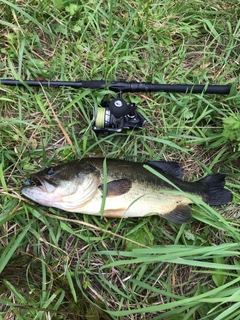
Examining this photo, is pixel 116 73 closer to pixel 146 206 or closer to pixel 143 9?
pixel 143 9

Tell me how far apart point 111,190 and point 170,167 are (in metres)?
0.65

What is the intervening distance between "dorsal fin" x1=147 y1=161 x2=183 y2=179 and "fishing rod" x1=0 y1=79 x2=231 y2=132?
0.38 m

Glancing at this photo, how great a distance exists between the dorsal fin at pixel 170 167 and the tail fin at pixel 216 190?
24 centimetres

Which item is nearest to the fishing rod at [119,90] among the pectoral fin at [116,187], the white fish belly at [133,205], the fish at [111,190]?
the fish at [111,190]

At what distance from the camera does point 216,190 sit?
10.0ft

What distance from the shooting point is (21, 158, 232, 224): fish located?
2.70 m

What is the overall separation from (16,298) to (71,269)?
51cm

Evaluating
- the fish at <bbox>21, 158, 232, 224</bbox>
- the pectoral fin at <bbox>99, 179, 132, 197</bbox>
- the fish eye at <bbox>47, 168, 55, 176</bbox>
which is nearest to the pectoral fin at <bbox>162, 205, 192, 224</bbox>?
the fish at <bbox>21, 158, 232, 224</bbox>

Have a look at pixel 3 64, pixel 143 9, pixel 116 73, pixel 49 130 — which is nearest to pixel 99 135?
pixel 49 130

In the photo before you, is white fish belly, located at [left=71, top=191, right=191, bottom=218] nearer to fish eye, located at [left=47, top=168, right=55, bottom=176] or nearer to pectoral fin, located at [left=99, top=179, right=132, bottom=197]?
pectoral fin, located at [left=99, top=179, right=132, bottom=197]

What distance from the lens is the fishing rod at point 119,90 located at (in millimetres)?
2887

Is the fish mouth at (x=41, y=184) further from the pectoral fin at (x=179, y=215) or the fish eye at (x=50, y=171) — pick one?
the pectoral fin at (x=179, y=215)

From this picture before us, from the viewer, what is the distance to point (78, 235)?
297cm

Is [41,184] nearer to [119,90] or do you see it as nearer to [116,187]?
[116,187]
